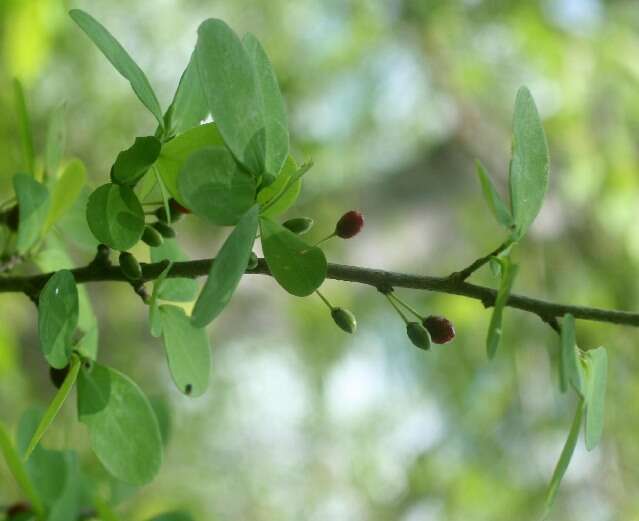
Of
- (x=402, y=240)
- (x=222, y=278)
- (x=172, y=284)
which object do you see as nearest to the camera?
(x=222, y=278)

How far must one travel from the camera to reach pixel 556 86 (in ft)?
5.29

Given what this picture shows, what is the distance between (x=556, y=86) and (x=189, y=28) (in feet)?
2.54

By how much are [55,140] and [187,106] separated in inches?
4.4

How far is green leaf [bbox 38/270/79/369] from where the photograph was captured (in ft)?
1.03

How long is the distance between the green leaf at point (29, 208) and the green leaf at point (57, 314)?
0.08 meters

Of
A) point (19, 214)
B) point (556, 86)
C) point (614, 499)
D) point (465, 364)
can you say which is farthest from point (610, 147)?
point (19, 214)

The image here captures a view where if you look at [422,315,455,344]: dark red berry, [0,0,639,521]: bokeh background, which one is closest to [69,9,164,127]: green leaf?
[422,315,455,344]: dark red berry

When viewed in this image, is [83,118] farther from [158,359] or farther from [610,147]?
[610,147]

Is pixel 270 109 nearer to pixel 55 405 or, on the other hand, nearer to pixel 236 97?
pixel 236 97

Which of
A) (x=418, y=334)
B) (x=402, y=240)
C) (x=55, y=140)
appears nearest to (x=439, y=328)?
(x=418, y=334)

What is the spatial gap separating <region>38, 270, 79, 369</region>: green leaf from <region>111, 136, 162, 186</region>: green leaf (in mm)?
39

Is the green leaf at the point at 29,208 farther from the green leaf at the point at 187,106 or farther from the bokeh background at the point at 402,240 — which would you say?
the bokeh background at the point at 402,240

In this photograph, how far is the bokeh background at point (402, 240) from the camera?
4.59 ft

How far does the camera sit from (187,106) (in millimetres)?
341
